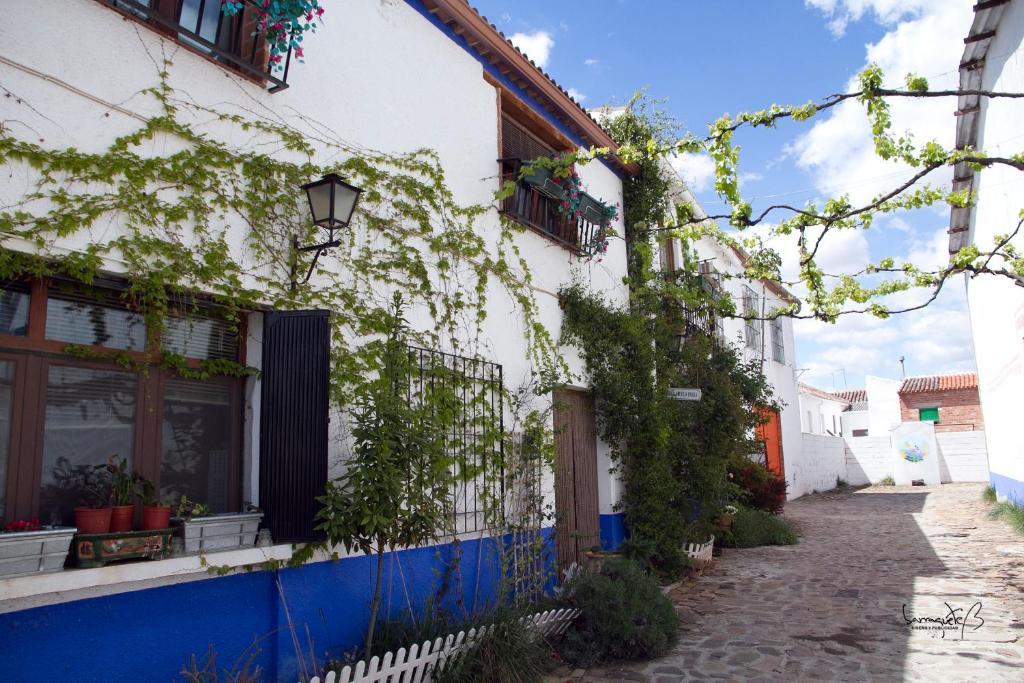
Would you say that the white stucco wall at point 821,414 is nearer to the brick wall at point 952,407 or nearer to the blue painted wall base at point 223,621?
the brick wall at point 952,407

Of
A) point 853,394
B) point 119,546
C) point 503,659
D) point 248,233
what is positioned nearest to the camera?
point 119,546

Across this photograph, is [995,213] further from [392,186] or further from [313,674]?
[313,674]

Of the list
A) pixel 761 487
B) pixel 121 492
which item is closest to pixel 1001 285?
pixel 761 487

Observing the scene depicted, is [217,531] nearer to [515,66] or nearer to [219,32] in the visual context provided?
[219,32]

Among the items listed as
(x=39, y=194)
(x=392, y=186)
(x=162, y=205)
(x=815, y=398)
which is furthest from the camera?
(x=815, y=398)

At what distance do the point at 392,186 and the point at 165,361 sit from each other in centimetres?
219

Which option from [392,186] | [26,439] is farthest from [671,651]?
[26,439]

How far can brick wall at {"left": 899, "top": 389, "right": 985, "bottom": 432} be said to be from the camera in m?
29.0

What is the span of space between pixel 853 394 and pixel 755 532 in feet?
123

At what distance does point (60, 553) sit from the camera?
10.3 feet

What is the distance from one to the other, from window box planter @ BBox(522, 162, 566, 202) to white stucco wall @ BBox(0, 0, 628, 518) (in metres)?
0.48

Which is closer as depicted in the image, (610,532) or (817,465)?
(610,532)

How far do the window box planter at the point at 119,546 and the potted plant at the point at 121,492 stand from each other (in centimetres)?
12

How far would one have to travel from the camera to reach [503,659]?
473 cm
